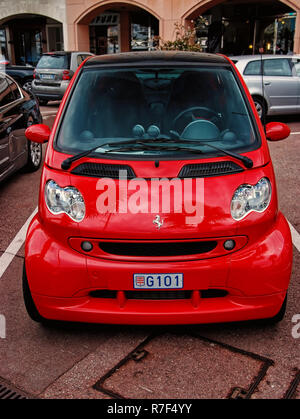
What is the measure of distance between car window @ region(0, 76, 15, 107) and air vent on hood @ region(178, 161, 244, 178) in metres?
4.19

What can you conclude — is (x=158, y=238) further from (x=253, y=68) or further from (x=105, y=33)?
(x=105, y=33)

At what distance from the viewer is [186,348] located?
303 centimetres

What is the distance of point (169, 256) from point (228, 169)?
0.66m

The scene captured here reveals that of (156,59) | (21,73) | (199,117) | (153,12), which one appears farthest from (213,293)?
(153,12)

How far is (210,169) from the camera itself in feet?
9.64

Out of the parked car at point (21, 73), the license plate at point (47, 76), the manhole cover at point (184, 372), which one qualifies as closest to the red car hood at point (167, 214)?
the manhole cover at point (184, 372)

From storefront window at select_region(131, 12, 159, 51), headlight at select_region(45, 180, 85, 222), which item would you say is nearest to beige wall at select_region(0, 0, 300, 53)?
storefront window at select_region(131, 12, 159, 51)

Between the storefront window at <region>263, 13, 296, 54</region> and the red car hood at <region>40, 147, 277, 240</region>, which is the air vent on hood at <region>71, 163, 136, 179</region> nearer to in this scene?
the red car hood at <region>40, 147, 277, 240</region>

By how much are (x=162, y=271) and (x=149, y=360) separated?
589 millimetres

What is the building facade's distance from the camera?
2431cm

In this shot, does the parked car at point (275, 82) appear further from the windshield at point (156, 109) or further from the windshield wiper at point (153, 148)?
the windshield wiper at point (153, 148)

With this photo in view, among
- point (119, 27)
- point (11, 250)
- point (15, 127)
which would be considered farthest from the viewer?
point (119, 27)

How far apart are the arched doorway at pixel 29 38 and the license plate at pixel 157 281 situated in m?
29.0
